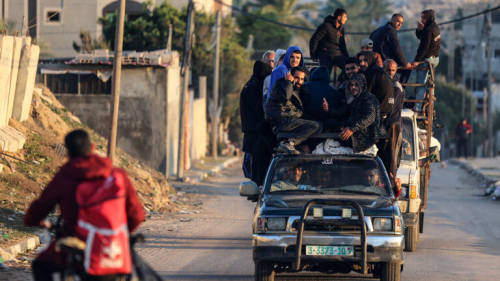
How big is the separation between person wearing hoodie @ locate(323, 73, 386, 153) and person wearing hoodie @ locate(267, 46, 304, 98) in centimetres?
110

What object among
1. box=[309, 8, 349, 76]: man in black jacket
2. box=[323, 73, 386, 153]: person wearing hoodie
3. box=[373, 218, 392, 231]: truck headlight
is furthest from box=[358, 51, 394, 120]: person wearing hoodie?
box=[309, 8, 349, 76]: man in black jacket

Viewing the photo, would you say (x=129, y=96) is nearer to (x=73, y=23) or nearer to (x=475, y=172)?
(x=475, y=172)

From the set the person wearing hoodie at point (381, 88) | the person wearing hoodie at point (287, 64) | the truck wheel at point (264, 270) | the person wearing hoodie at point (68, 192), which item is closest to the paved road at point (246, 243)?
the truck wheel at point (264, 270)

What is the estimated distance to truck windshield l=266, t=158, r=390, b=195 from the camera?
8266 mm

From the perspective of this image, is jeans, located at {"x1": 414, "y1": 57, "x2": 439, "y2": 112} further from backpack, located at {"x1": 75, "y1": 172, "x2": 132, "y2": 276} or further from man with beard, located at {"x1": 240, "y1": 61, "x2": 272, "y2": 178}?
→ backpack, located at {"x1": 75, "y1": 172, "x2": 132, "y2": 276}

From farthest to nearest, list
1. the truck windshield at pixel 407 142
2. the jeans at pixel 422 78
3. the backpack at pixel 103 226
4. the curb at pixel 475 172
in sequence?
the curb at pixel 475 172
the jeans at pixel 422 78
the truck windshield at pixel 407 142
the backpack at pixel 103 226

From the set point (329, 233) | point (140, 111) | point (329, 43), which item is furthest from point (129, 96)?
point (329, 233)

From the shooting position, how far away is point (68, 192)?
192 inches

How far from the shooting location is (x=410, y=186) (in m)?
11.0

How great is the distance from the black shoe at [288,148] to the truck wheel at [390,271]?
1.74 meters

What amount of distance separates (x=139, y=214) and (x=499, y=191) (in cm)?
1752

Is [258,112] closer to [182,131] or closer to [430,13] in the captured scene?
[430,13]

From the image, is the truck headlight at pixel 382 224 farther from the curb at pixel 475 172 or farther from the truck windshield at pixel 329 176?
the curb at pixel 475 172

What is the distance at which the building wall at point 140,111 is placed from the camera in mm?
24703
